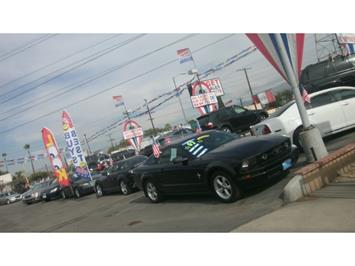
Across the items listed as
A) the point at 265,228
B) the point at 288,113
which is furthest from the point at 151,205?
the point at 265,228

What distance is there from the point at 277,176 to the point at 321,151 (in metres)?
0.97

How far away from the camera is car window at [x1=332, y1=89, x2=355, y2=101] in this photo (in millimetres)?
10828

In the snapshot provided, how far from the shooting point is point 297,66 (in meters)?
8.45

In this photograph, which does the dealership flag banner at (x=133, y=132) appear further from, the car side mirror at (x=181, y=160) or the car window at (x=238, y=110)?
the car side mirror at (x=181, y=160)

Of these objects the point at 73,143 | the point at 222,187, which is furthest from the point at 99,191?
the point at 222,187

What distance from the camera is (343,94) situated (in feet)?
35.7

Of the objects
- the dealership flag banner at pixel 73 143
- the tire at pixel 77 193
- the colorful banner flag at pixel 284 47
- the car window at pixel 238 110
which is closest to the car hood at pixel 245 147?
the colorful banner flag at pixel 284 47

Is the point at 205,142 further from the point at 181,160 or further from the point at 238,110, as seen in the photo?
the point at 238,110

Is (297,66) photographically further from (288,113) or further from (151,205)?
(151,205)

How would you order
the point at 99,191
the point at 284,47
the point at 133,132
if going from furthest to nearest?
the point at 133,132 < the point at 99,191 < the point at 284,47

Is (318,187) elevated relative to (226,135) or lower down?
lower down

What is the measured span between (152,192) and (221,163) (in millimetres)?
3063

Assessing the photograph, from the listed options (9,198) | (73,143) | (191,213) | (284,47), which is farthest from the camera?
(9,198)

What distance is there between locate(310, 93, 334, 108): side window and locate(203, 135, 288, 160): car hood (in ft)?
9.01
